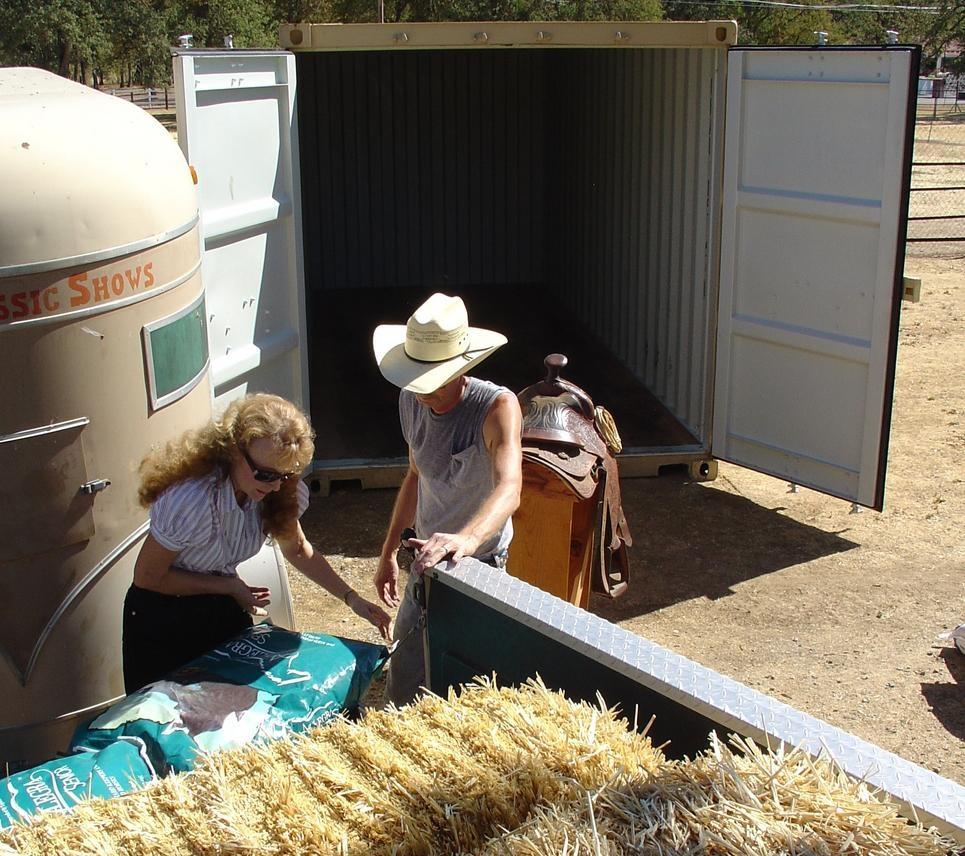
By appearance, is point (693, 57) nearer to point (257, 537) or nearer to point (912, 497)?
point (912, 497)

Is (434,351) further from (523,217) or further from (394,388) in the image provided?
(523,217)

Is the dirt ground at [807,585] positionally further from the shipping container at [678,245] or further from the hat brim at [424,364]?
the hat brim at [424,364]

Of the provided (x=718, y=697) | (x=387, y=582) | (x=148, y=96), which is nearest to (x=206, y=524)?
(x=387, y=582)

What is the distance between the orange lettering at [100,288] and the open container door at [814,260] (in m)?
4.00

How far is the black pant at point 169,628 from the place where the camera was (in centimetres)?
335

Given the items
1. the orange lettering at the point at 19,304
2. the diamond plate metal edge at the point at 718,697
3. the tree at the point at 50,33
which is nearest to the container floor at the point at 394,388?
the orange lettering at the point at 19,304

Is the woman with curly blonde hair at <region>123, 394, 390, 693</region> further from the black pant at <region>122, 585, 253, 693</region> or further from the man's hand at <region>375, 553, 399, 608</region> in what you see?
the man's hand at <region>375, 553, 399, 608</region>

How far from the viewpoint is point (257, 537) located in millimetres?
3418

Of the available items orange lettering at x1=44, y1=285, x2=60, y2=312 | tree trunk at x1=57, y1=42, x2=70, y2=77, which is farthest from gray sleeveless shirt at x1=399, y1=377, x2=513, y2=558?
tree trunk at x1=57, y1=42, x2=70, y2=77

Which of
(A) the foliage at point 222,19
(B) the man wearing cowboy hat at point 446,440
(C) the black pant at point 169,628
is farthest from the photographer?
(A) the foliage at point 222,19

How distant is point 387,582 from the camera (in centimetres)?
388

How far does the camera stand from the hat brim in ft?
11.8

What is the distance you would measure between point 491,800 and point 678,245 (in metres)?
5.91

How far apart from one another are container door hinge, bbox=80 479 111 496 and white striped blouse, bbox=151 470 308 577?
0.67 m
